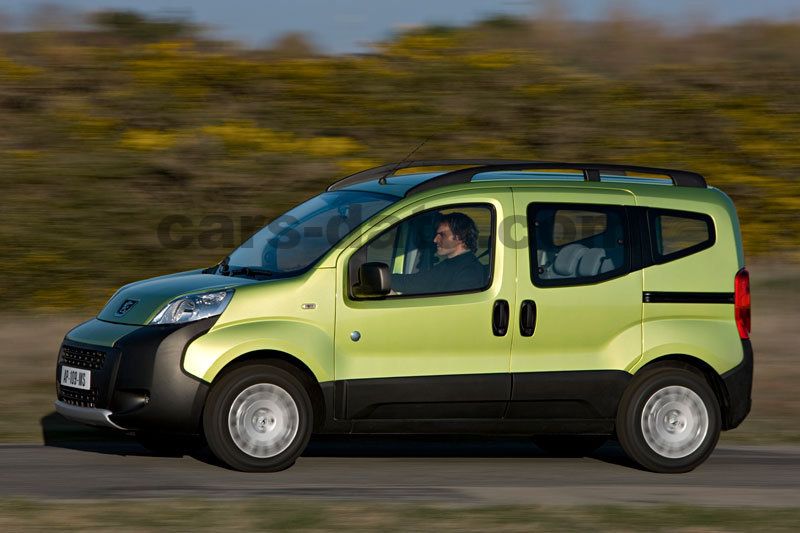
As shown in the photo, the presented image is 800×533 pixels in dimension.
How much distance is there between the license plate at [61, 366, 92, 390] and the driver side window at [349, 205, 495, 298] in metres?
1.85

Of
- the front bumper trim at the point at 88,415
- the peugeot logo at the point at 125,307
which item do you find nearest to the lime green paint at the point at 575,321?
the peugeot logo at the point at 125,307

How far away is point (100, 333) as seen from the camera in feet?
26.6

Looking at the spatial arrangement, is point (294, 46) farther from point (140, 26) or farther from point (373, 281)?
point (373, 281)

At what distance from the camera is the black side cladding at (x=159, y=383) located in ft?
25.4

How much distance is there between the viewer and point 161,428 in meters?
7.85

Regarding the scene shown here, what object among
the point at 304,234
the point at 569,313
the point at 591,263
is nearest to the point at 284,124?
the point at 304,234

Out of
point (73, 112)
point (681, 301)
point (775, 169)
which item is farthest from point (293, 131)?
point (681, 301)

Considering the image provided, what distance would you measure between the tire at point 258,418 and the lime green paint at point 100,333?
66 cm

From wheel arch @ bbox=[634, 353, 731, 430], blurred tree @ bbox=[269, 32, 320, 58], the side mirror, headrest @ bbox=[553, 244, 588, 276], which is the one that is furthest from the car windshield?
blurred tree @ bbox=[269, 32, 320, 58]

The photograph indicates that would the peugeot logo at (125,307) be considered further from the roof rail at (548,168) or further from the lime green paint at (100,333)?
the roof rail at (548,168)

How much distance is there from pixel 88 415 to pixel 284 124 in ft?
30.4

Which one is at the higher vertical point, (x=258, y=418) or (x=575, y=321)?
(x=575, y=321)

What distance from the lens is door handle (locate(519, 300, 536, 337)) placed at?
8.30 meters

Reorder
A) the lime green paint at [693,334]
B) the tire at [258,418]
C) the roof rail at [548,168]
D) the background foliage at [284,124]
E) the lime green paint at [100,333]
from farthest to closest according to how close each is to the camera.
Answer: the background foliage at [284,124] → the lime green paint at [693,334] → the roof rail at [548,168] → the lime green paint at [100,333] → the tire at [258,418]
